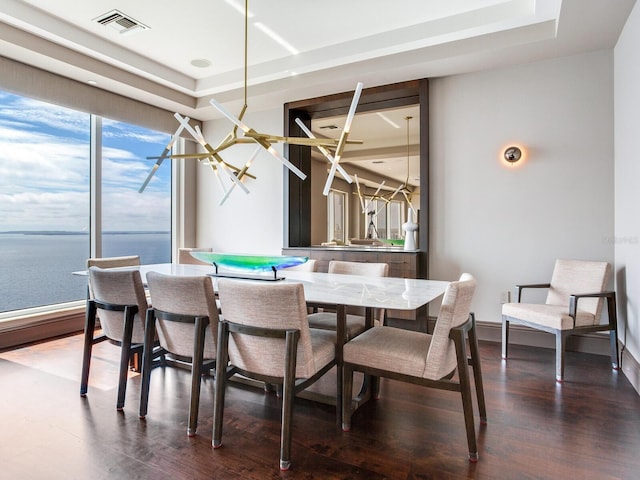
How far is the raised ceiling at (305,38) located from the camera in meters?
3.05

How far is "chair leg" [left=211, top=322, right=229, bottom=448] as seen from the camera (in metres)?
1.92

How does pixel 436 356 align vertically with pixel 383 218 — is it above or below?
below

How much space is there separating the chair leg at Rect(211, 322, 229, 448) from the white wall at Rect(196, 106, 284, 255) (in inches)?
118

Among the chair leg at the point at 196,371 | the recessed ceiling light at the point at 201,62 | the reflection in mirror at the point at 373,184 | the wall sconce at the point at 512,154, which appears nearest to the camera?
the chair leg at the point at 196,371

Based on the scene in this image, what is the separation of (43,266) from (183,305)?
282 cm

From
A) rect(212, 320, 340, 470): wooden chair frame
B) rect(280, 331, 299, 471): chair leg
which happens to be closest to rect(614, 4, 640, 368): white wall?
rect(212, 320, 340, 470): wooden chair frame

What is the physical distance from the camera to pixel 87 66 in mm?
3725

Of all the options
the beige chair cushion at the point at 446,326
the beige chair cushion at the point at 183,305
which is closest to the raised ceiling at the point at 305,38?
the beige chair cushion at the point at 446,326

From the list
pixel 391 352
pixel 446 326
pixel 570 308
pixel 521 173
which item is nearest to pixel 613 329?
pixel 570 308

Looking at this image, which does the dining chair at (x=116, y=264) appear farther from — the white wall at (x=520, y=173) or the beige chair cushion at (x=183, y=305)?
the white wall at (x=520, y=173)

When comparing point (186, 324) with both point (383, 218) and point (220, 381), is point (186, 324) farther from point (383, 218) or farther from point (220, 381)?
point (383, 218)

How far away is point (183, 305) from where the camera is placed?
2.08 metres

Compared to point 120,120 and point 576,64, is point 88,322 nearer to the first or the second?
point 120,120

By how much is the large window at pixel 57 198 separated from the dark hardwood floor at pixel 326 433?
137 cm
